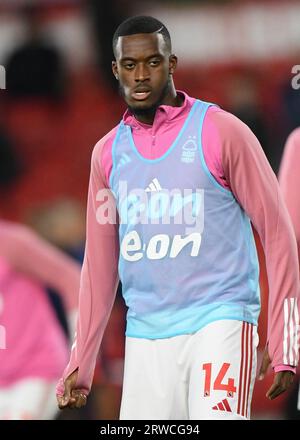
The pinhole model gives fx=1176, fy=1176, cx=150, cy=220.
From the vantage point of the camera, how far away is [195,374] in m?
4.14

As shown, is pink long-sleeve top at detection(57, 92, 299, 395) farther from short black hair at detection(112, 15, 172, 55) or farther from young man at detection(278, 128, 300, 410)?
young man at detection(278, 128, 300, 410)

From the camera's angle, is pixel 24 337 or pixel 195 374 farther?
pixel 24 337

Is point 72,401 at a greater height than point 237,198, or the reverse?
point 237,198

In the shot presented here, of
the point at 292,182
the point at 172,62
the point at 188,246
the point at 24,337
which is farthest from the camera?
the point at 24,337

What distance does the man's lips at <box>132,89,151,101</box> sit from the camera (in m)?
4.32

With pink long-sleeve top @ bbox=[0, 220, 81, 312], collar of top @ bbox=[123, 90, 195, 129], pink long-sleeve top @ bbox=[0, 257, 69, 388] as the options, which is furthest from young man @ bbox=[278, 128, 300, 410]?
pink long-sleeve top @ bbox=[0, 257, 69, 388]

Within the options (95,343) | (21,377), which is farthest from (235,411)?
(21,377)

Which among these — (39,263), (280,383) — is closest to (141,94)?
(280,383)

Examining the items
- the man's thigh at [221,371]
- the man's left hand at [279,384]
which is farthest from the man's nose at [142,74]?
the man's left hand at [279,384]

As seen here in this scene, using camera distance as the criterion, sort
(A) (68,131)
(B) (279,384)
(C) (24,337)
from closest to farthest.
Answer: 1. (B) (279,384)
2. (C) (24,337)
3. (A) (68,131)

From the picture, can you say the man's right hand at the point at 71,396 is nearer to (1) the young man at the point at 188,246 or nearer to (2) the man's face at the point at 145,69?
(1) the young man at the point at 188,246

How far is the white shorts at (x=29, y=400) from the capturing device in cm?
602

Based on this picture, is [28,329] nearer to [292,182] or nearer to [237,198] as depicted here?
[292,182]

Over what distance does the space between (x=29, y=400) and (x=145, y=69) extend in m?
2.39
